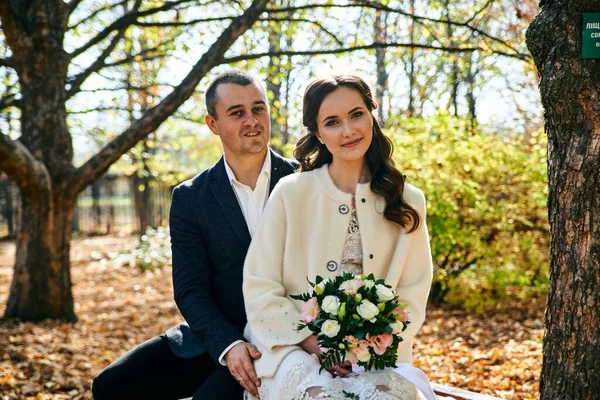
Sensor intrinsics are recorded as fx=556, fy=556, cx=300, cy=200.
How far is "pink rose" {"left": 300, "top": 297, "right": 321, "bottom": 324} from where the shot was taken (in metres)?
2.25

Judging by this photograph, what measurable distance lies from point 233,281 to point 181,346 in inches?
17.4

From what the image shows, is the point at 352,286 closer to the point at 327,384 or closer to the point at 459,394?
the point at 327,384

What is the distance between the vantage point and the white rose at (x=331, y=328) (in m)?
2.14

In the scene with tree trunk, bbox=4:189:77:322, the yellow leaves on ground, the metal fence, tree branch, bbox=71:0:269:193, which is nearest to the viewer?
the yellow leaves on ground

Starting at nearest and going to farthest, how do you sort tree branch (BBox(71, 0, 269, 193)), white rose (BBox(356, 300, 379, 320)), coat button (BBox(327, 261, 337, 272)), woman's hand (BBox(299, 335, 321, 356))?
1. white rose (BBox(356, 300, 379, 320))
2. woman's hand (BBox(299, 335, 321, 356))
3. coat button (BBox(327, 261, 337, 272))
4. tree branch (BBox(71, 0, 269, 193))

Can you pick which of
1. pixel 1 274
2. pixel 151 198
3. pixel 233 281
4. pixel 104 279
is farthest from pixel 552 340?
pixel 151 198

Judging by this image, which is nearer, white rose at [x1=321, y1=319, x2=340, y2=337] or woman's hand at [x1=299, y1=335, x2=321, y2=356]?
white rose at [x1=321, y1=319, x2=340, y2=337]

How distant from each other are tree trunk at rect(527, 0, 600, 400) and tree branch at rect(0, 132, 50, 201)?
4.56 meters

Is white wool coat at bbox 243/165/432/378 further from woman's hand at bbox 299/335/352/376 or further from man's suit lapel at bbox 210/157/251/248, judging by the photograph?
man's suit lapel at bbox 210/157/251/248

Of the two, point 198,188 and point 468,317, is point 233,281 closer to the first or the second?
point 198,188

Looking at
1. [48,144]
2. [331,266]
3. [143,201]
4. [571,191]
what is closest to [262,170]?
[331,266]

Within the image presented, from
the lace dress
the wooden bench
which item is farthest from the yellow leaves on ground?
the lace dress

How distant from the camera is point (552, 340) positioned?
254cm

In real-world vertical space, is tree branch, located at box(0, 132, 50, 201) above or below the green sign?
below
